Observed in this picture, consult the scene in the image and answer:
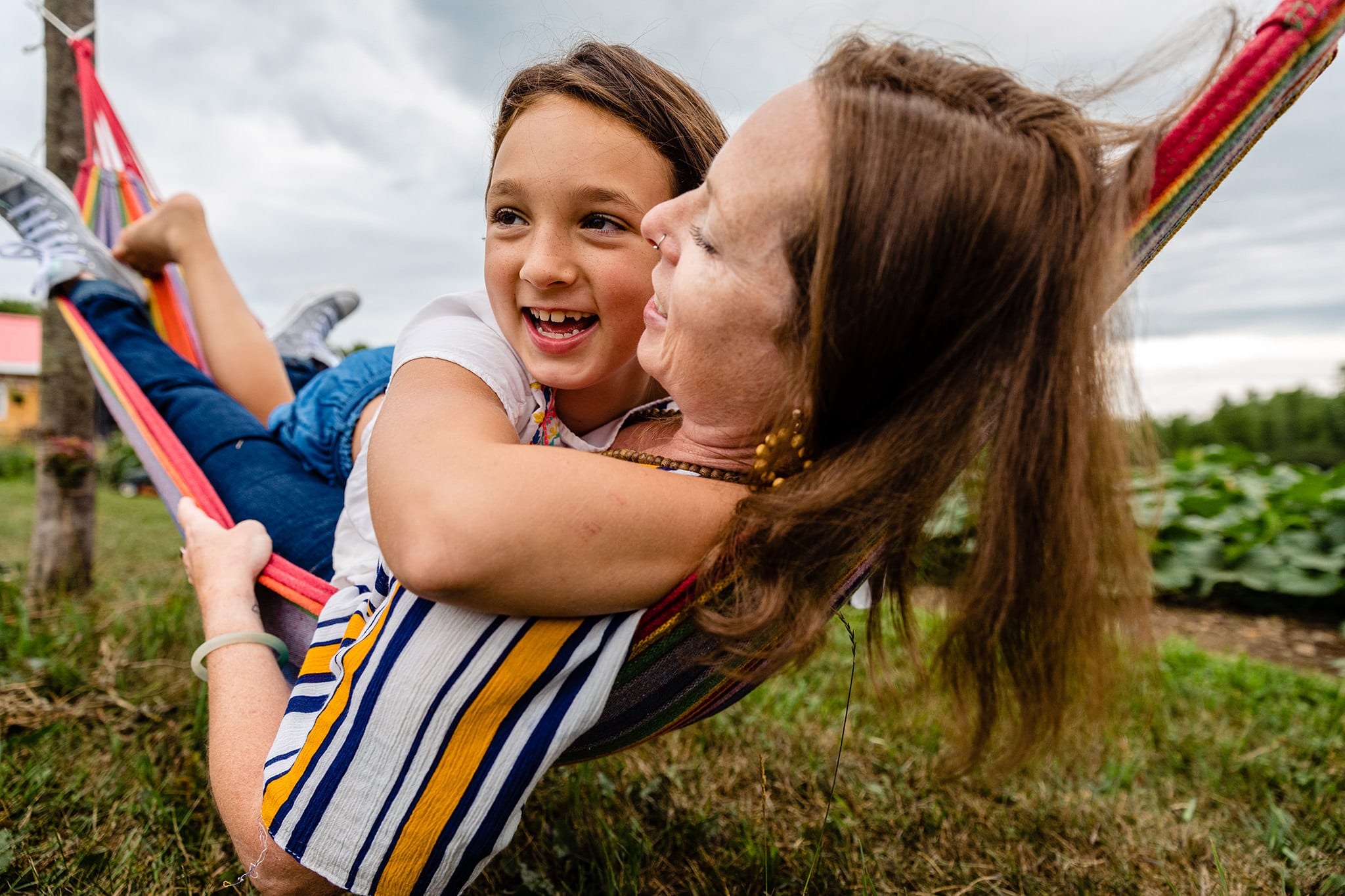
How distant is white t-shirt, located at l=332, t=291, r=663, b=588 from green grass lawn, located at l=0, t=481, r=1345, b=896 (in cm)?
65

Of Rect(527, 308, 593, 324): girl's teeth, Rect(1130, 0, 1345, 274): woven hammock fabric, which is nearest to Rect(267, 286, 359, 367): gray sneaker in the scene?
Rect(527, 308, 593, 324): girl's teeth

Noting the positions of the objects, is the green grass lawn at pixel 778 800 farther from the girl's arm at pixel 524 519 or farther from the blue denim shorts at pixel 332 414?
the blue denim shorts at pixel 332 414

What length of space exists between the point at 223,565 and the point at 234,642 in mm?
209

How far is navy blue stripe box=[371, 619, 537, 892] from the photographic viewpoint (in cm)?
101

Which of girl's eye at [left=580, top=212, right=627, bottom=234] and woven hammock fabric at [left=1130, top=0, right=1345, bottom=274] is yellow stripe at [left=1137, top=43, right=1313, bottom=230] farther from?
girl's eye at [left=580, top=212, right=627, bottom=234]

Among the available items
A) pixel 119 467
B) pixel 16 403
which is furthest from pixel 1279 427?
pixel 16 403

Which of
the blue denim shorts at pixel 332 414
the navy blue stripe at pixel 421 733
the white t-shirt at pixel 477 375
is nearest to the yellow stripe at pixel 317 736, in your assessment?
the navy blue stripe at pixel 421 733

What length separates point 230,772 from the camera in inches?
46.0

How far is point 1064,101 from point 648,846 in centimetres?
157

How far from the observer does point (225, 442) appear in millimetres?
2027

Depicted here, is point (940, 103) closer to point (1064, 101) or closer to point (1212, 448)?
point (1064, 101)

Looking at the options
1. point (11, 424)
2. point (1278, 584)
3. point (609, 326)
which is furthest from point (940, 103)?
point (11, 424)

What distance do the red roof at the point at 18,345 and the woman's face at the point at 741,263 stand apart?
21039 mm

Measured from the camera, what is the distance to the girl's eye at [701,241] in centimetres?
110
